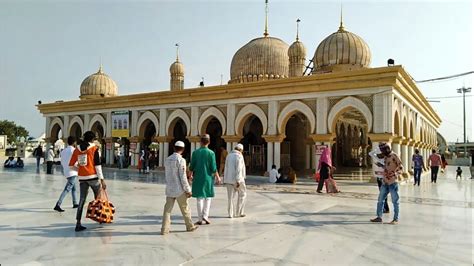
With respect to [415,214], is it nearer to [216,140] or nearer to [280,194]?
[280,194]

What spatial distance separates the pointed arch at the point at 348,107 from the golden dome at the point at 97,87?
62.0 ft

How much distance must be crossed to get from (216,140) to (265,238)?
17.8 m

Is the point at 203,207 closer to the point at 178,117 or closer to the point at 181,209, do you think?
the point at 181,209

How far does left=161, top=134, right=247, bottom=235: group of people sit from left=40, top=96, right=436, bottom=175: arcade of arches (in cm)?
853

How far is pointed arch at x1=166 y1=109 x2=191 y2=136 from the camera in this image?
19.7m

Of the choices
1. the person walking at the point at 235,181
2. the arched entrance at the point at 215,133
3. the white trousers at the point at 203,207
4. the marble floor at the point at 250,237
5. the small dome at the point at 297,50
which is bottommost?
the marble floor at the point at 250,237

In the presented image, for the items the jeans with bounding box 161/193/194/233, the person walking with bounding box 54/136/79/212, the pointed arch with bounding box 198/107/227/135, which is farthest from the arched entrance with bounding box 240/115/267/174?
the jeans with bounding box 161/193/194/233

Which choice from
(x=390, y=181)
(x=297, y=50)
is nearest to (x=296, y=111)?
(x=297, y=50)

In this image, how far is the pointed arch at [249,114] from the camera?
1688 cm

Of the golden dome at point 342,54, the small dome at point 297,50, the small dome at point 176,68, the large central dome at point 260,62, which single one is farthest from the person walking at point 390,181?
the small dome at point 176,68

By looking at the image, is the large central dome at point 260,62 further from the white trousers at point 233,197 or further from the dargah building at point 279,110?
the white trousers at point 233,197

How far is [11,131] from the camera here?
2571 inches

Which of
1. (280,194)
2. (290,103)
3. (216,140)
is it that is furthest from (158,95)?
(280,194)

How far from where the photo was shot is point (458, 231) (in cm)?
591
